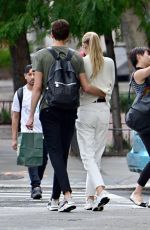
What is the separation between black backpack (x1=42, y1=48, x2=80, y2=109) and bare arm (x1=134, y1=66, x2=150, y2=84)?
71 cm

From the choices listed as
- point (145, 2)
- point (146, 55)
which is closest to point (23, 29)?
point (145, 2)

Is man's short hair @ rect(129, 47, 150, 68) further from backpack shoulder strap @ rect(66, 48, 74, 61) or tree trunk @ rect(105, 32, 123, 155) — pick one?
tree trunk @ rect(105, 32, 123, 155)

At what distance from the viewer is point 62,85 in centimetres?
997

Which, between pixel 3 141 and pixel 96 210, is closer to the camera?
pixel 96 210

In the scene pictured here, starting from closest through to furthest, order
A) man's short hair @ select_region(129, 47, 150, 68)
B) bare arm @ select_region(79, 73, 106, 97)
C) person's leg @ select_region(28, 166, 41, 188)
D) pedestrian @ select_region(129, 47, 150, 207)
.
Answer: bare arm @ select_region(79, 73, 106, 97) → pedestrian @ select_region(129, 47, 150, 207) → man's short hair @ select_region(129, 47, 150, 68) → person's leg @ select_region(28, 166, 41, 188)

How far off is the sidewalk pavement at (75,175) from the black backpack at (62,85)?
194 inches

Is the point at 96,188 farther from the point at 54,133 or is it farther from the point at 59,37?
the point at 59,37

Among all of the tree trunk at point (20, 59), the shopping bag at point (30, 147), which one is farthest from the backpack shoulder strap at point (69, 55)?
the tree trunk at point (20, 59)

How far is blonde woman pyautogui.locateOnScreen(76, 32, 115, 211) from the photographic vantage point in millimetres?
10344

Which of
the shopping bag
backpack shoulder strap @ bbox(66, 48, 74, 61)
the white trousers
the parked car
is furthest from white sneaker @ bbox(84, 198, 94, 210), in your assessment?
the parked car

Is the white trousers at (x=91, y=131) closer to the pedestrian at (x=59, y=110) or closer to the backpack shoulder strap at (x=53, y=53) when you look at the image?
the pedestrian at (x=59, y=110)

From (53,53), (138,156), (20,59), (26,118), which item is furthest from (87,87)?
(20,59)

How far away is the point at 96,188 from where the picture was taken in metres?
10.2

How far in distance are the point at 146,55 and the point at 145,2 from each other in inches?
320
